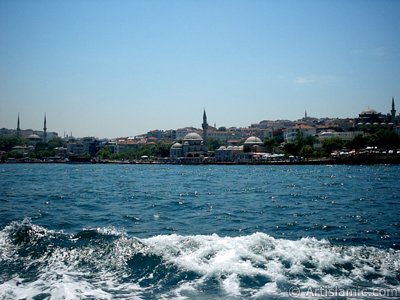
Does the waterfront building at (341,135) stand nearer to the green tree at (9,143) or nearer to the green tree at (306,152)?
the green tree at (306,152)

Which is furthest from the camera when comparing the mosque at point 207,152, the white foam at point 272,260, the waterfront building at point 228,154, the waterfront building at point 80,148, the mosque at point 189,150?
the waterfront building at point 80,148

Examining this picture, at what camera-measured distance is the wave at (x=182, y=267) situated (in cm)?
590

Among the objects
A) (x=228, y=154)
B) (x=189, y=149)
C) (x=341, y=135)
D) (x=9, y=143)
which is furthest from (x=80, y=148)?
(x=341, y=135)

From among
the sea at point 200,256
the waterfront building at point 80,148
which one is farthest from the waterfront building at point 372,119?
the sea at point 200,256

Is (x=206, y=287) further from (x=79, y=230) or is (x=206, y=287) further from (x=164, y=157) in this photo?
(x=164, y=157)

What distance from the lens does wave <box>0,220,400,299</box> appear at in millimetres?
5898

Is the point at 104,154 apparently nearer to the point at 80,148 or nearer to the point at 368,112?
the point at 80,148

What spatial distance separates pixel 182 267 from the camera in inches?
271

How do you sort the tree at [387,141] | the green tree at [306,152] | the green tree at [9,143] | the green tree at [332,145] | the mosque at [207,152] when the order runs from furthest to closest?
1. the green tree at [9,143]
2. the mosque at [207,152]
3. the green tree at [332,145]
4. the green tree at [306,152]
5. the tree at [387,141]

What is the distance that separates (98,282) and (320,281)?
A: 3.47 metres

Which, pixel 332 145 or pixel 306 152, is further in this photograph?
pixel 332 145

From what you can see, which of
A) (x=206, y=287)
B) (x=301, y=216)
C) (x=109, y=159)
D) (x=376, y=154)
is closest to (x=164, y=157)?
(x=109, y=159)

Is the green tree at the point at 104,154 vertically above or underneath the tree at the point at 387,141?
underneath

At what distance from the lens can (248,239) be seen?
8.47m
